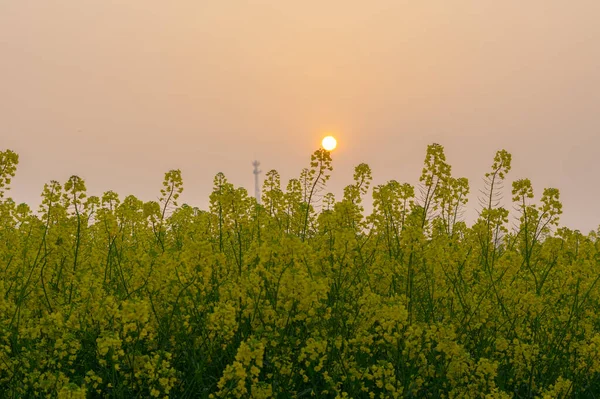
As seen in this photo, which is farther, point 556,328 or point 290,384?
point 556,328

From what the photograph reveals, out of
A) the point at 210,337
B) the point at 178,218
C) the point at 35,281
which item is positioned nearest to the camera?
the point at 210,337

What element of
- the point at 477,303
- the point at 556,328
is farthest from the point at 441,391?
the point at 556,328

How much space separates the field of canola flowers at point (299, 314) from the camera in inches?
183

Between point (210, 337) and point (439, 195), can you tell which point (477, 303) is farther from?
point (210, 337)

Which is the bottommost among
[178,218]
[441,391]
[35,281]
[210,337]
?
[441,391]

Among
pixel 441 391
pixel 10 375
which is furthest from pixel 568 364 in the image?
pixel 10 375

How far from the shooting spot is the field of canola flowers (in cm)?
464

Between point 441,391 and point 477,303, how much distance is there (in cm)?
95

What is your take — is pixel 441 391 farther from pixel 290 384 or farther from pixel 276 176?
pixel 276 176

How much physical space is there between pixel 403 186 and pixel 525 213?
1.36m

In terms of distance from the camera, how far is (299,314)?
488 cm

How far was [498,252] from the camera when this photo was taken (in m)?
9.27

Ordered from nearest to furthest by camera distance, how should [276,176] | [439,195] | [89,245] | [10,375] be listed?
[10,375], [439,195], [89,245], [276,176]

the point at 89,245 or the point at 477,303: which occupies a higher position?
the point at 89,245
